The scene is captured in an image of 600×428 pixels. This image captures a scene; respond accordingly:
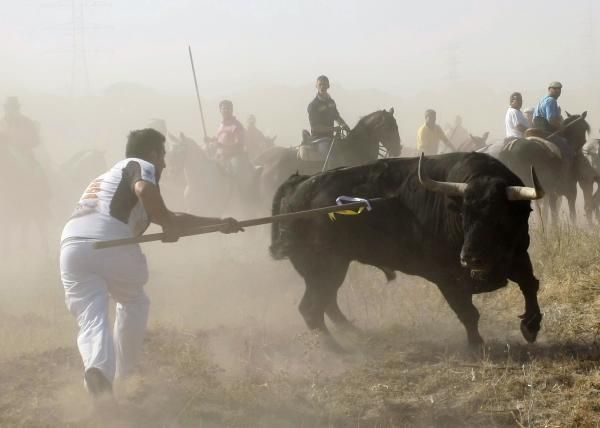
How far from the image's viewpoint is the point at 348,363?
741 centimetres

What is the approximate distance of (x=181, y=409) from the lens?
A: 245 inches

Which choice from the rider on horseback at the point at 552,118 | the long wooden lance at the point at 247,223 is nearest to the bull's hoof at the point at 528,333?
the long wooden lance at the point at 247,223

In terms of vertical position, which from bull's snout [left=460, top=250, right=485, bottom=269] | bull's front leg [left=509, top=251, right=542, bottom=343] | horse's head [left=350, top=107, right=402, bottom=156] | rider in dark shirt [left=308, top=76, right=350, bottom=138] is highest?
rider in dark shirt [left=308, top=76, right=350, bottom=138]

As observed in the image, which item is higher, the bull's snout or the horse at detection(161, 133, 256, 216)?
the horse at detection(161, 133, 256, 216)

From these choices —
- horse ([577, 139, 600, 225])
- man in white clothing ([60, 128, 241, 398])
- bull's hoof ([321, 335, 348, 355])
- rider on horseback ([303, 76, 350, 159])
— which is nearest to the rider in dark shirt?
rider on horseback ([303, 76, 350, 159])

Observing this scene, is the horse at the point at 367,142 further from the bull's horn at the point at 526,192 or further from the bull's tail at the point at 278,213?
the bull's horn at the point at 526,192

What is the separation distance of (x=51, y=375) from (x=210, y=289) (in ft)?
14.0

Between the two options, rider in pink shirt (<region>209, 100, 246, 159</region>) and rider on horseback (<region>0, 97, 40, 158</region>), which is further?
rider on horseback (<region>0, 97, 40, 158</region>)

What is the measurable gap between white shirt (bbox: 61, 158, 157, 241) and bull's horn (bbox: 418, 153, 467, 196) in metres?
2.24

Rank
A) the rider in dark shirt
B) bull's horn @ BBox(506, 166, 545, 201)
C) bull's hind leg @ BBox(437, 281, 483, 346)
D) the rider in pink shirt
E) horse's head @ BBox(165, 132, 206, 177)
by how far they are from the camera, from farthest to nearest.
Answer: the rider in pink shirt → horse's head @ BBox(165, 132, 206, 177) → the rider in dark shirt → bull's hind leg @ BBox(437, 281, 483, 346) → bull's horn @ BBox(506, 166, 545, 201)

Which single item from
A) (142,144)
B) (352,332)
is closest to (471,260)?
(352,332)

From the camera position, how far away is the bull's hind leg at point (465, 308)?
281 inches

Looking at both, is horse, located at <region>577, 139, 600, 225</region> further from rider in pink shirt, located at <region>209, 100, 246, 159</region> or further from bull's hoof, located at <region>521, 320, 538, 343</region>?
bull's hoof, located at <region>521, 320, 538, 343</region>

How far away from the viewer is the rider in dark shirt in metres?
13.3
